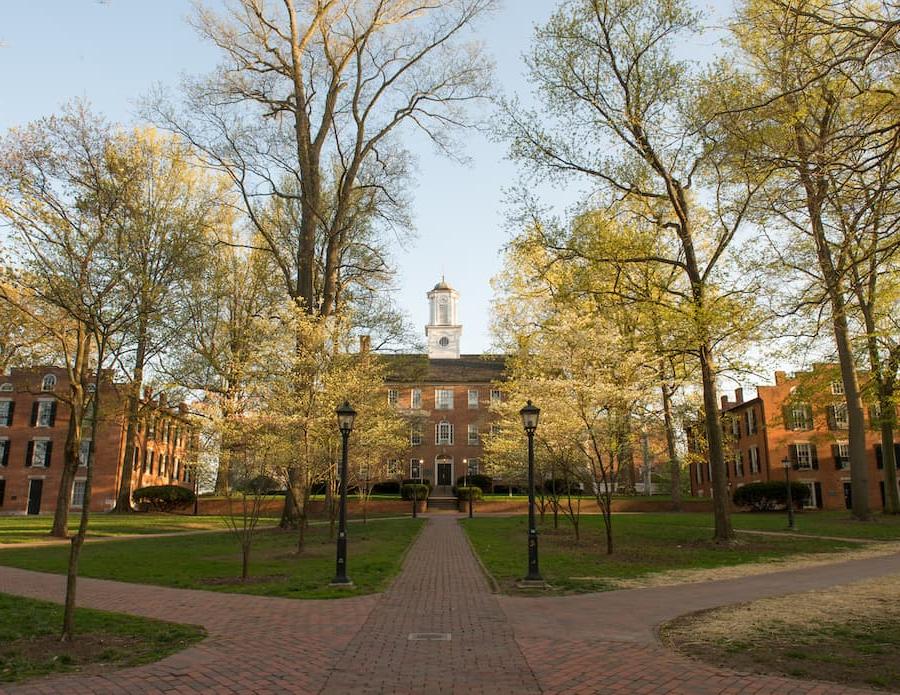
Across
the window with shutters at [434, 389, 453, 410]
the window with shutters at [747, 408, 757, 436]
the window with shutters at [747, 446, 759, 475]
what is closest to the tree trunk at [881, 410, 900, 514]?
the window with shutters at [747, 408, 757, 436]

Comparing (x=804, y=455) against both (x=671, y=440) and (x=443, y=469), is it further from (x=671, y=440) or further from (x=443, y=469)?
(x=443, y=469)

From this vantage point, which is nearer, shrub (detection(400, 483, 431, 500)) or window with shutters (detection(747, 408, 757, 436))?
shrub (detection(400, 483, 431, 500))

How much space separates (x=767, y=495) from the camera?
3422 centimetres

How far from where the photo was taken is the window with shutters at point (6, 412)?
42656 millimetres

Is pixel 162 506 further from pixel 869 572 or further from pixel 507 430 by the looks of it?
pixel 869 572

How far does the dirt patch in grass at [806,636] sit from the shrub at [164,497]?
107 feet

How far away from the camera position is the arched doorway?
5313cm

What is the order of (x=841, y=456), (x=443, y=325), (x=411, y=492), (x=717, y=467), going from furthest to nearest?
(x=443, y=325), (x=841, y=456), (x=411, y=492), (x=717, y=467)

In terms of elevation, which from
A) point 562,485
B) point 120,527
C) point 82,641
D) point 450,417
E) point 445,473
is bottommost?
point 120,527

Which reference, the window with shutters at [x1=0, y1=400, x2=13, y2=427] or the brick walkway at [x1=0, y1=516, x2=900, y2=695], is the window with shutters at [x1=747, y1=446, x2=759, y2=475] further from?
the window with shutters at [x1=0, y1=400, x2=13, y2=427]

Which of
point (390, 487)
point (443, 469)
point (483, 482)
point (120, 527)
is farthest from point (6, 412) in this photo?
point (483, 482)

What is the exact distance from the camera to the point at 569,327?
19.1 meters

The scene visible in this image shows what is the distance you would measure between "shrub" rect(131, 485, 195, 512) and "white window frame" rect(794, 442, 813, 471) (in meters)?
36.4

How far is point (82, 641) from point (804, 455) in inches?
1697
